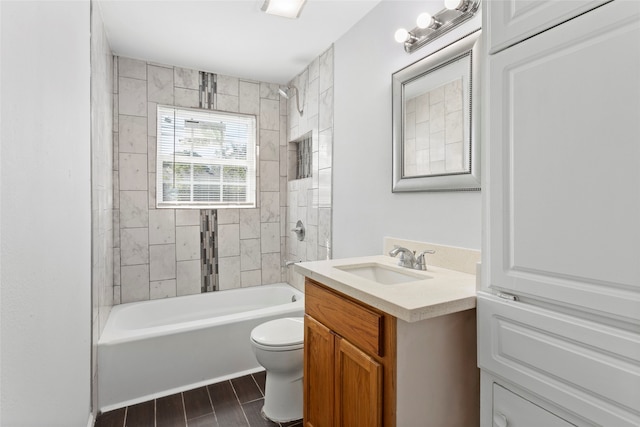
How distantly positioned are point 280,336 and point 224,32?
2184 millimetres

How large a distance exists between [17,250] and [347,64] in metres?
2.25

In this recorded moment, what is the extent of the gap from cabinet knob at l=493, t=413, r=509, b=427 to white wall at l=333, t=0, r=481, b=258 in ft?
2.22

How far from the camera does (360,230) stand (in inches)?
91.3

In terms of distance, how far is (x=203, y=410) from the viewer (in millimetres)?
1978

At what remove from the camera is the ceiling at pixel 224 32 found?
2.16 meters

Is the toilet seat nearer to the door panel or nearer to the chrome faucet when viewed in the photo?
the chrome faucet

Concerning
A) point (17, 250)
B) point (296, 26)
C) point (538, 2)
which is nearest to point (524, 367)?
point (538, 2)

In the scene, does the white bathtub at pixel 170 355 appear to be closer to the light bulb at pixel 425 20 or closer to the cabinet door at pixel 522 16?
the light bulb at pixel 425 20

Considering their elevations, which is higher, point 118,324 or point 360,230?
point 360,230

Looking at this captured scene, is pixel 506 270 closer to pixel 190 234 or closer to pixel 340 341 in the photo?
pixel 340 341

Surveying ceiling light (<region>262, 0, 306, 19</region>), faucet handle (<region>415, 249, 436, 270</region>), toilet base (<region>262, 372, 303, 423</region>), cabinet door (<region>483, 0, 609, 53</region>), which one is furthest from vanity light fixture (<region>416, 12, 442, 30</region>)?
toilet base (<region>262, 372, 303, 423</region>)

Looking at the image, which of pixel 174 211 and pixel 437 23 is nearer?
pixel 437 23

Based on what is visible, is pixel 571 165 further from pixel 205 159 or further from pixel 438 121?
pixel 205 159

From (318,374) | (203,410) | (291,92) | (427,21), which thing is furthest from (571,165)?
(291,92)
